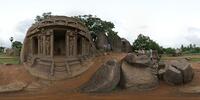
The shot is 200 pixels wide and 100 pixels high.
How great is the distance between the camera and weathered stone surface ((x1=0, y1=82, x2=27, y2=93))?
21.8 metres

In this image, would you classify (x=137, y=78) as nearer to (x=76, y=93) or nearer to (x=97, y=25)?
(x=76, y=93)

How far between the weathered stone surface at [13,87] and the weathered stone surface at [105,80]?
3.90 meters

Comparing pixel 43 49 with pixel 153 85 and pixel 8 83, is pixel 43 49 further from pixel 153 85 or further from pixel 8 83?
pixel 153 85

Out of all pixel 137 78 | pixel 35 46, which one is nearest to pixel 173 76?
pixel 137 78

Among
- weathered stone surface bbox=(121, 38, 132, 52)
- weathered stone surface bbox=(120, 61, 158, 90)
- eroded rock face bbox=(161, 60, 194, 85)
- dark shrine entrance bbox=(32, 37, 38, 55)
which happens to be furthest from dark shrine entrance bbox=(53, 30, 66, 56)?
weathered stone surface bbox=(121, 38, 132, 52)

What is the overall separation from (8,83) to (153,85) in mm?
9845

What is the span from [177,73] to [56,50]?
1102 centimetres

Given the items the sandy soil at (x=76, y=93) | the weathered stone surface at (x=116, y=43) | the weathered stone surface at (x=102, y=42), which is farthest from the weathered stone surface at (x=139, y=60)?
the weathered stone surface at (x=116, y=43)

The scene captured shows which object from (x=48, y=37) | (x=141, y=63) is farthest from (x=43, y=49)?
(x=141, y=63)

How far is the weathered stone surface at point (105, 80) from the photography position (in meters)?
21.5

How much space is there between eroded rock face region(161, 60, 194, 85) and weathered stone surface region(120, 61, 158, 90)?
826mm

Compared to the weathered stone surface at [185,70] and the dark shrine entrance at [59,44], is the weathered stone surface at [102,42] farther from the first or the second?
the weathered stone surface at [185,70]

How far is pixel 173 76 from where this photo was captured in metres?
22.4

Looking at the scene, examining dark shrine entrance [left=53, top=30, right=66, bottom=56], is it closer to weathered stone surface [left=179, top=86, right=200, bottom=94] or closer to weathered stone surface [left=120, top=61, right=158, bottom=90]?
weathered stone surface [left=120, top=61, right=158, bottom=90]
